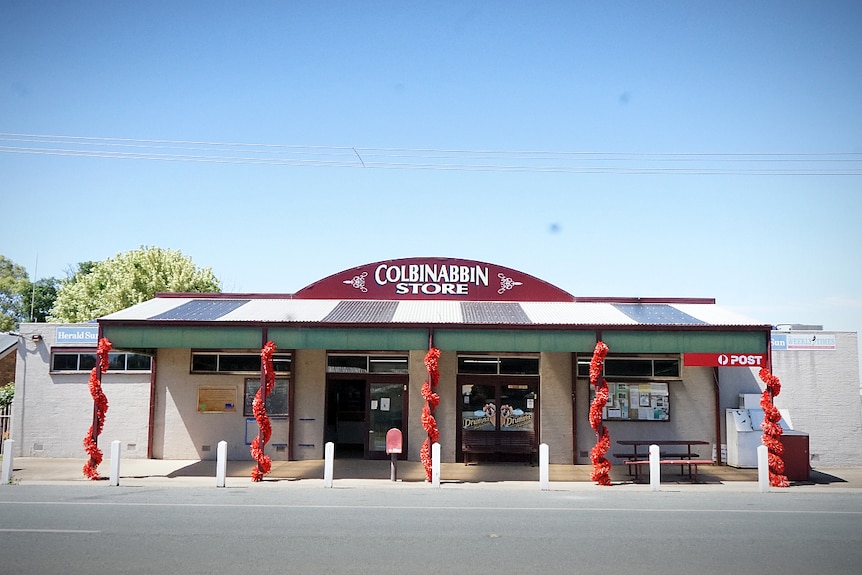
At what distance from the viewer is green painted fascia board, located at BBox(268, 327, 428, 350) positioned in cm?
1675

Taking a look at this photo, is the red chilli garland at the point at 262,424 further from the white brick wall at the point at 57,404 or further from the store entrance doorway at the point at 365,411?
the white brick wall at the point at 57,404

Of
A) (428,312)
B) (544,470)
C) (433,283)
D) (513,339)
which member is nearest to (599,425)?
(544,470)

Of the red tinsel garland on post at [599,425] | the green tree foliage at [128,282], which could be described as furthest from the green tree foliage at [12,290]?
the red tinsel garland on post at [599,425]

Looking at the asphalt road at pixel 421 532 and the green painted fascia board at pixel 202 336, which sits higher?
the green painted fascia board at pixel 202 336

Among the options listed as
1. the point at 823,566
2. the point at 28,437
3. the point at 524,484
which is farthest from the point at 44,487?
the point at 823,566

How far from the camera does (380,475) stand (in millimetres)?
17391

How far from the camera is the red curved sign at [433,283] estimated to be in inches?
809

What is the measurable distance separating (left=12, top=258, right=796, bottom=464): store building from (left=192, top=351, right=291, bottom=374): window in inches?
1.1

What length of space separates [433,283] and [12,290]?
6619cm

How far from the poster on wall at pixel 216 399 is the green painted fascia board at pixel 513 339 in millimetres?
6531

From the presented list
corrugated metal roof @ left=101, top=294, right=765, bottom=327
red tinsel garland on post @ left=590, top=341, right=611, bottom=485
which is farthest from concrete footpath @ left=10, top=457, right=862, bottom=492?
corrugated metal roof @ left=101, top=294, right=765, bottom=327

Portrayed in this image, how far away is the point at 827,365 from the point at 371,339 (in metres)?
11.8

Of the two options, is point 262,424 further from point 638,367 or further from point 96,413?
point 638,367

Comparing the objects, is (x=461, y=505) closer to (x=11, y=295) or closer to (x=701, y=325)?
(x=701, y=325)
